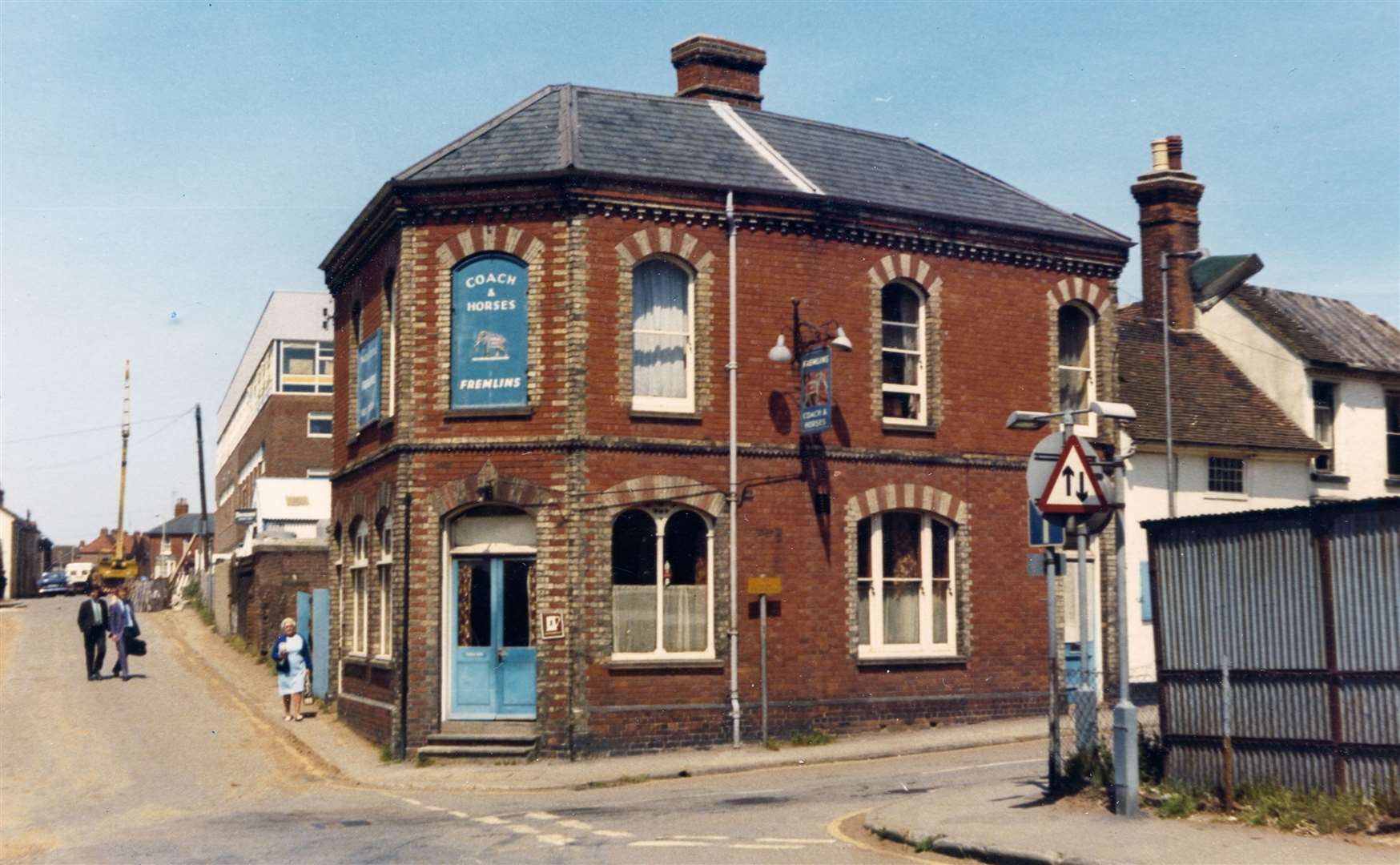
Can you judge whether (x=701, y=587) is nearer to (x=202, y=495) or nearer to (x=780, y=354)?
(x=780, y=354)

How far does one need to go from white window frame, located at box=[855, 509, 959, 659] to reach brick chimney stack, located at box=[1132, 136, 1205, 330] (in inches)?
419

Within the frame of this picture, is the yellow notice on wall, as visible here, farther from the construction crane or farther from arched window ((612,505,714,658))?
the construction crane

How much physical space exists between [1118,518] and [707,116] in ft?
39.6

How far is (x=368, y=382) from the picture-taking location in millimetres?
24500

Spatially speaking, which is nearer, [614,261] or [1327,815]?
[1327,815]

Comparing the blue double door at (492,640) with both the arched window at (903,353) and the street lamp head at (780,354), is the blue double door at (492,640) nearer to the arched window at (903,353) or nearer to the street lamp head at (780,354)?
the street lamp head at (780,354)

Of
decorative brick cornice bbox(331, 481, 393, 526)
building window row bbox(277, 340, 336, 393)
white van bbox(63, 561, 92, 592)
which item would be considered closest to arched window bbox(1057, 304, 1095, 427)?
decorative brick cornice bbox(331, 481, 393, 526)

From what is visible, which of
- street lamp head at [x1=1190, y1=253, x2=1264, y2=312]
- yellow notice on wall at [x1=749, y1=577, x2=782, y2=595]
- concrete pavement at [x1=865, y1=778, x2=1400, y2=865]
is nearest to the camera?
concrete pavement at [x1=865, y1=778, x2=1400, y2=865]

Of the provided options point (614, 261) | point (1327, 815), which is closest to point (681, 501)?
point (614, 261)

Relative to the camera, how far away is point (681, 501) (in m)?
21.9

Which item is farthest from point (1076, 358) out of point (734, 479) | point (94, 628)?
point (94, 628)

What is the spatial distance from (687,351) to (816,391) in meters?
1.98

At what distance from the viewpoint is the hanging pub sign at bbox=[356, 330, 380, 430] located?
938 inches

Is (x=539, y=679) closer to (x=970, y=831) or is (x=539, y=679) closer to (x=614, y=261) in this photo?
(x=614, y=261)
